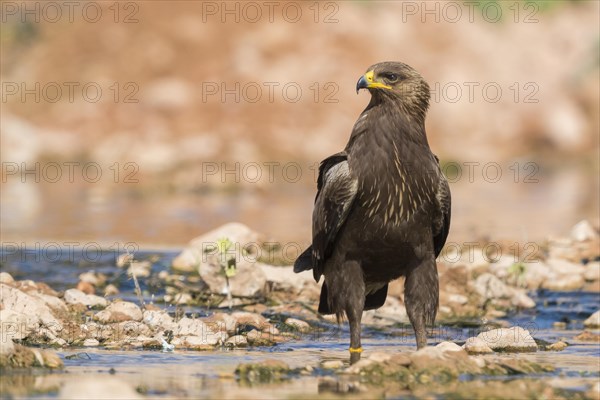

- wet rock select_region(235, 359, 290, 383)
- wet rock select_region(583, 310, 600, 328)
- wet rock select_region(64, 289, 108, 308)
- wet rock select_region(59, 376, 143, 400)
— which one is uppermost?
wet rock select_region(64, 289, 108, 308)

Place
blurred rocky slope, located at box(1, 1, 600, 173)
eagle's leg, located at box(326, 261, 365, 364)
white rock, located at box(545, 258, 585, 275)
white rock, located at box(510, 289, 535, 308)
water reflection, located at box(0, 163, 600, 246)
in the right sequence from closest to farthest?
1. eagle's leg, located at box(326, 261, 365, 364)
2. white rock, located at box(510, 289, 535, 308)
3. white rock, located at box(545, 258, 585, 275)
4. water reflection, located at box(0, 163, 600, 246)
5. blurred rocky slope, located at box(1, 1, 600, 173)

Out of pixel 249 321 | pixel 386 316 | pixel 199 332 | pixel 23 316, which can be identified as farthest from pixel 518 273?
pixel 23 316

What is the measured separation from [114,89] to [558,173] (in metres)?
14.0

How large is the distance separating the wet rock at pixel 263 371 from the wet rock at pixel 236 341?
148 centimetres

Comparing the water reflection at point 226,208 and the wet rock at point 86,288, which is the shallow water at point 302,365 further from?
the water reflection at point 226,208

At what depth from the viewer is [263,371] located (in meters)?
7.95

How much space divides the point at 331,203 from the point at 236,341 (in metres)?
1.52

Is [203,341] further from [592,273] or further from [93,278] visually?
[592,273]

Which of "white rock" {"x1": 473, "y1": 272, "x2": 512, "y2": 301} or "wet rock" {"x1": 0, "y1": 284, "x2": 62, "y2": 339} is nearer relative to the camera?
"wet rock" {"x1": 0, "y1": 284, "x2": 62, "y2": 339}

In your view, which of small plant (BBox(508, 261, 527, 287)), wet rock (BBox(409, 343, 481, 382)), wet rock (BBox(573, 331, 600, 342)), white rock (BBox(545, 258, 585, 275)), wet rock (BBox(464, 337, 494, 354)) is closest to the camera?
wet rock (BBox(409, 343, 481, 382))

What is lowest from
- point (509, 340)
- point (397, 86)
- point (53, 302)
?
point (509, 340)

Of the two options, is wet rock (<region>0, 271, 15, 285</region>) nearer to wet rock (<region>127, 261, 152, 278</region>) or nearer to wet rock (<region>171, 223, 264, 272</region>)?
wet rock (<region>127, 261, 152, 278</region>)

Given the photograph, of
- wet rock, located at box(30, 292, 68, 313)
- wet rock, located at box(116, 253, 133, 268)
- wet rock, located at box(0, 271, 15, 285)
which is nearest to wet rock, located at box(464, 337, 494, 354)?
wet rock, located at box(30, 292, 68, 313)

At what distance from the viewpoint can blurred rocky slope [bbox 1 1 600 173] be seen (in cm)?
3447
